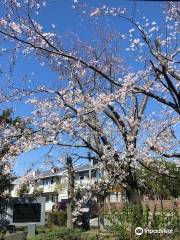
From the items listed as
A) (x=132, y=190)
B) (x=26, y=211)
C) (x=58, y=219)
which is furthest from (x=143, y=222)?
(x=58, y=219)

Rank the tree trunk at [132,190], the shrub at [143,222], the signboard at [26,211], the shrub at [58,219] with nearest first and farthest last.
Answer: the shrub at [143,222] < the tree trunk at [132,190] < the signboard at [26,211] < the shrub at [58,219]

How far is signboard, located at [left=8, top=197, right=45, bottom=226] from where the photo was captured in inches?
866

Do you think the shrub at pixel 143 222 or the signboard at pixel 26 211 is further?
the signboard at pixel 26 211

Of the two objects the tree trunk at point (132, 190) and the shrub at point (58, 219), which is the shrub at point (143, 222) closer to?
the tree trunk at point (132, 190)

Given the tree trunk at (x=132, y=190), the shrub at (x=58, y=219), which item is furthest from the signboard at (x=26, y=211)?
the shrub at (x=58, y=219)

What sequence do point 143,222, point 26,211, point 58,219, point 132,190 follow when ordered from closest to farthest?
point 143,222
point 132,190
point 26,211
point 58,219

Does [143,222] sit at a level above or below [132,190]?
below

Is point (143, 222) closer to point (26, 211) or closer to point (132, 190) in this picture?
point (132, 190)

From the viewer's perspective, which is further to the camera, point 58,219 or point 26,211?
point 58,219

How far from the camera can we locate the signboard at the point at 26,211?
21984 mm

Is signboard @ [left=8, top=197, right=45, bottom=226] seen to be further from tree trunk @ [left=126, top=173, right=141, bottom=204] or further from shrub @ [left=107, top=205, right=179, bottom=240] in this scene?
shrub @ [left=107, top=205, right=179, bottom=240]

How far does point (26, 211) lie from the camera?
74.2ft

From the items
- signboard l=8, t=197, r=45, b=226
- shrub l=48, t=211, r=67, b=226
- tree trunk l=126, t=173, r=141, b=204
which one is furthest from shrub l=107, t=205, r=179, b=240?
shrub l=48, t=211, r=67, b=226

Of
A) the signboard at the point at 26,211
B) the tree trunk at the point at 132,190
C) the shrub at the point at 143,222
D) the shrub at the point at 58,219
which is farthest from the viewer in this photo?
the shrub at the point at 58,219
